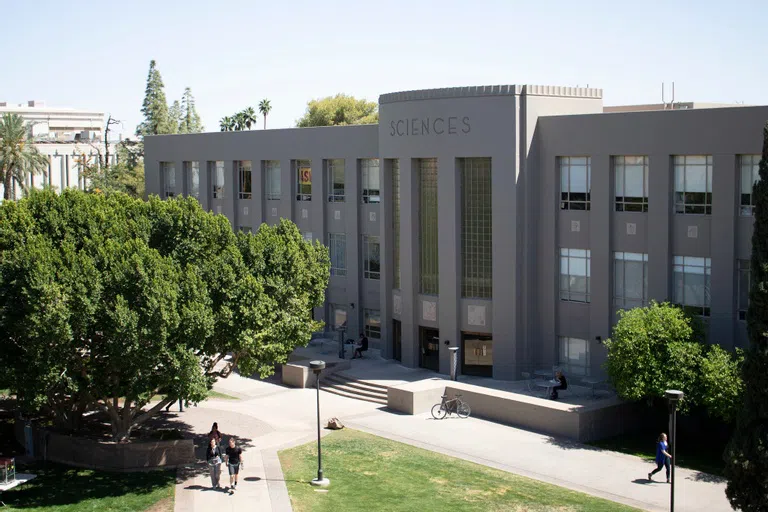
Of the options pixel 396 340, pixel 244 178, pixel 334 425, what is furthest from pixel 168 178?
pixel 334 425

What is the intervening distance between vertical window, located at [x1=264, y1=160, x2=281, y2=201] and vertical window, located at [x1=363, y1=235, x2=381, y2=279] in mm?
7282

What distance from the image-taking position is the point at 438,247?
137 ft

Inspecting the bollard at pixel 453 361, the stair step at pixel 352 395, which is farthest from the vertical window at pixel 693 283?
the stair step at pixel 352 395

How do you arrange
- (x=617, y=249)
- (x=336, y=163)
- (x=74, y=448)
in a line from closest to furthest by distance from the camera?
(x=74, y=448) → (x=617, y=249) → (x=336, y=163)

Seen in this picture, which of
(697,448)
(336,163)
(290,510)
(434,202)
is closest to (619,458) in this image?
(697,448)

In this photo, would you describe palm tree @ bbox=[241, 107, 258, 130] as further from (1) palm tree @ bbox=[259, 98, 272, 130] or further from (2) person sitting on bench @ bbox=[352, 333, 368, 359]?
(2) person sitting on bench @ bbox=[352, 333, 368, 359]

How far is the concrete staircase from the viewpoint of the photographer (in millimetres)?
39625

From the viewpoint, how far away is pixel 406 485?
28453mm

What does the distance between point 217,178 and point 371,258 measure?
1338 centimetres

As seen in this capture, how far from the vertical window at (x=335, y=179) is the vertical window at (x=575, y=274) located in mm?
14415

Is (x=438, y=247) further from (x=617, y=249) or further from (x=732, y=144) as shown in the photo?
(x=732, y=144)

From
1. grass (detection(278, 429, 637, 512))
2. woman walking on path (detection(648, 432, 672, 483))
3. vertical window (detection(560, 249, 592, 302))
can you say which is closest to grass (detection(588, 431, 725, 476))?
woman walking on path (detection(648, 432, 672, 483))

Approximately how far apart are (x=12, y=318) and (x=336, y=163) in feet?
81.3

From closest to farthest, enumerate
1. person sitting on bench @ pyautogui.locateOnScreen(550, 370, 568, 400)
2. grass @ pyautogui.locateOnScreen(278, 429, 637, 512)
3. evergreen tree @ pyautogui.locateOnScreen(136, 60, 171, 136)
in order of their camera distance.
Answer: grass @ pyautogui.locateOnScreen(278, 429, 637, 512)
person sitting on bench @ pyautogui.locateOnScreen(550, 370, 568, 400)
evergreen tree @ pyautogui.locateOnScreen(136, 60, 171, 136)
